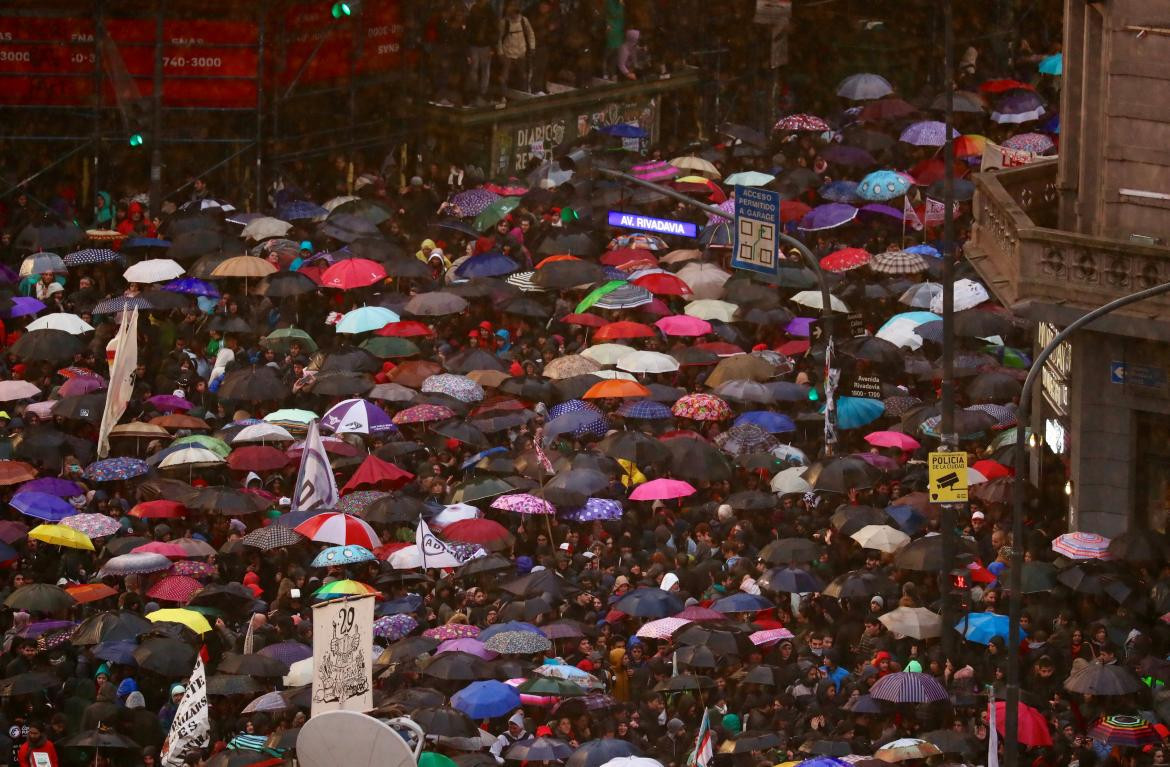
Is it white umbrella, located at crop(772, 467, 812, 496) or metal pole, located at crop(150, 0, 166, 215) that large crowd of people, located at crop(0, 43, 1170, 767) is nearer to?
white umbrella, located at crop(772, 467, 812, 496)

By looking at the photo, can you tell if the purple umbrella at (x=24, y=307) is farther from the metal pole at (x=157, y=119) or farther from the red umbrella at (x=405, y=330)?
the metal pole at (x=157, y=119)

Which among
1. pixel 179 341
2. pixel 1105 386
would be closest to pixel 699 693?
pixel 1105 386

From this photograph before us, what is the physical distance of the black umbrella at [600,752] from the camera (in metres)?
23.2

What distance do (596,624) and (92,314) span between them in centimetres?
1350

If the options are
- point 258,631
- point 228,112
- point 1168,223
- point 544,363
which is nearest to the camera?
point 258,631

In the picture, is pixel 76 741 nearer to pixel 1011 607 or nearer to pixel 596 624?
pixel 596 624

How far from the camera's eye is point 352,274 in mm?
38219

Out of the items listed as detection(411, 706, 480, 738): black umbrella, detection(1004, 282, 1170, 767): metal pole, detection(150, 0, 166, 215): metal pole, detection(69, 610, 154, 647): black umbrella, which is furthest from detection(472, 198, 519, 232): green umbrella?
detection(411, 706, 480, 738): black umbrella

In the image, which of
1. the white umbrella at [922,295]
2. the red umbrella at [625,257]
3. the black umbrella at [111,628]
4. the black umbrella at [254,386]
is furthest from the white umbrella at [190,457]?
the white umbrella at [922,295]

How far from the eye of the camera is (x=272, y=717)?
2534cm

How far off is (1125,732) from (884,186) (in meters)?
18.5

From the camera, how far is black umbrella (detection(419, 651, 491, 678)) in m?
25.3

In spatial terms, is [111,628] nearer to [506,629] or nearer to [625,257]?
[506,629]

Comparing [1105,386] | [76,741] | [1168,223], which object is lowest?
[76,741]
